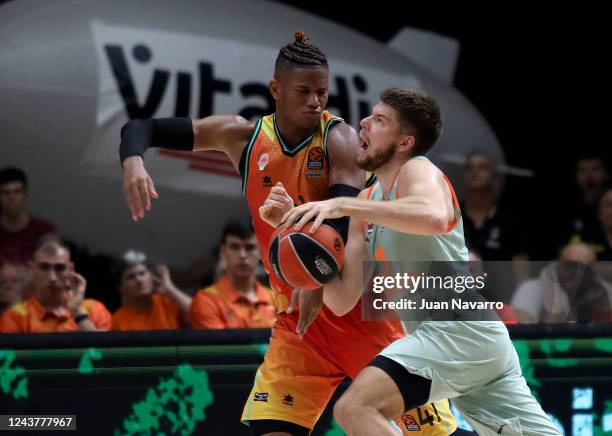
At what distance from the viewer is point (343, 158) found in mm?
4281

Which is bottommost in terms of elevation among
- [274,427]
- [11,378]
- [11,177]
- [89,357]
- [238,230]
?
[274,427]

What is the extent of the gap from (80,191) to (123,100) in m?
0.72

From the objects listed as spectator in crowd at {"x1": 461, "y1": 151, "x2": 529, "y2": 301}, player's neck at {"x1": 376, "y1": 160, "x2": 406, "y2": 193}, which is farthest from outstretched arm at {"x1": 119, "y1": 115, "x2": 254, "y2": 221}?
spectator in crowd at {"x1": 461, "y1": 151, "x2": 529, "y2": 301}

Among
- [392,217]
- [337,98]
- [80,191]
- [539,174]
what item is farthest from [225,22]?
[392,217]

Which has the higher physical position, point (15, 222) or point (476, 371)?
point (15, 222)

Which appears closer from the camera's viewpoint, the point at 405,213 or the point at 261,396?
the point at 405,213

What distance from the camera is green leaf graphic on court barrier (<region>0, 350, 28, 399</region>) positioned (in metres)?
4.91

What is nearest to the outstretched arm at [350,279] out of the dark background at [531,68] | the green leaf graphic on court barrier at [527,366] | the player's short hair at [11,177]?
the green leaf graphic on court barrier at [527,366]

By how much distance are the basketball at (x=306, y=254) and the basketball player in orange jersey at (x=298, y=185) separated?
0.28 meters

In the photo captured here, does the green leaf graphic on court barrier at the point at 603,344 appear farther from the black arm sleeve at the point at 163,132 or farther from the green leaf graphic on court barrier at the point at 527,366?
the black arm sleeve at the point at 163,132

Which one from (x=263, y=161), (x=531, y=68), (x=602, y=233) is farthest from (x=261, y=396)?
(x=531, y=68)

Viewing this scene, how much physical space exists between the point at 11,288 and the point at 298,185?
8.37ft

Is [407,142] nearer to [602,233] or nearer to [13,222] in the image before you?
[602,233]

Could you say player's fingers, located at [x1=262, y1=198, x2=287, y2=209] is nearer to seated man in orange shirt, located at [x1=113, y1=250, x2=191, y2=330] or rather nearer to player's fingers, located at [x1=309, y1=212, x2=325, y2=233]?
player's fingers, located at [x1=309, y1=212, x2=325, y2=233]
